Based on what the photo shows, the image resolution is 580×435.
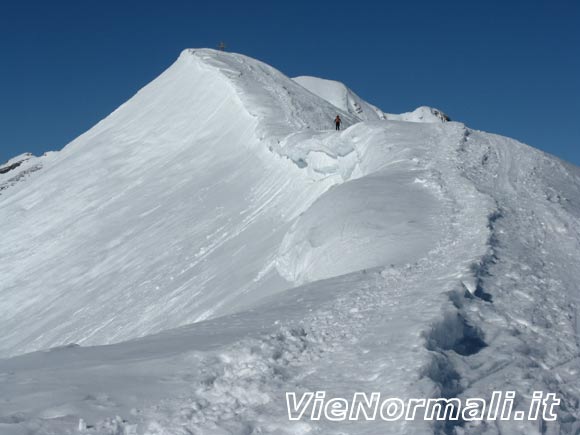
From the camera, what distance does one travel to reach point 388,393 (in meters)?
5.33

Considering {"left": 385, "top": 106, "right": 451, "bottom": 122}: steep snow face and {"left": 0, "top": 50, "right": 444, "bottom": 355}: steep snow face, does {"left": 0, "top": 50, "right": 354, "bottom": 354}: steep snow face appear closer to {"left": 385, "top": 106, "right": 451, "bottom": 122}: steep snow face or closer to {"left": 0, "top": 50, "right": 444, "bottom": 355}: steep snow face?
{"left": 0, "top": 50, "right": 444, "bottom": 355}: steep snow face

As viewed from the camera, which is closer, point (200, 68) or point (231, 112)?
point (231, 112)

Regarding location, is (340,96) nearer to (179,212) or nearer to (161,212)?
(161,212)

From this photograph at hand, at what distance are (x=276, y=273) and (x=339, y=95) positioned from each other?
50.9 metres

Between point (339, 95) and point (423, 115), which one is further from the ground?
point (423, 115)

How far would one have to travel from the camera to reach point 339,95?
6303 cm

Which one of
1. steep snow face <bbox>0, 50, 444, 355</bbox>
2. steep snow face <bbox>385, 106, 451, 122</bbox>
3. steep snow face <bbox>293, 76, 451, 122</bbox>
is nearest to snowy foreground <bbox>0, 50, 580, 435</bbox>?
steep snow face <bbox>0, 50, 444, 355</bbox>

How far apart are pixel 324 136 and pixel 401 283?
41.2 ft

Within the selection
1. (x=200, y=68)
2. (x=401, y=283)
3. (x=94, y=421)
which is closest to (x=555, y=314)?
(x=401, y=283)

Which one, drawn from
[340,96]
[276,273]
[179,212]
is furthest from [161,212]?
[340,96]

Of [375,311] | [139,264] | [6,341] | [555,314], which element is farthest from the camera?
[139,264]

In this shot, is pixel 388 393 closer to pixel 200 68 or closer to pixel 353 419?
pixel 353 419

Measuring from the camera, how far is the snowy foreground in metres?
5.38

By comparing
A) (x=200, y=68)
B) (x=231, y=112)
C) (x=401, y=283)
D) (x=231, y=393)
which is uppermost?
(x=200, y=68)
